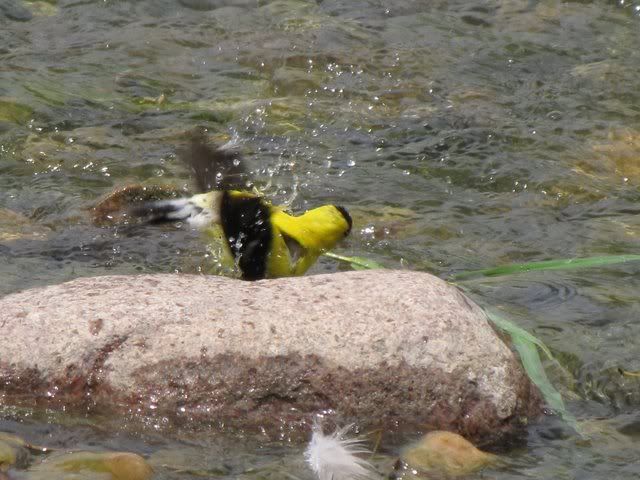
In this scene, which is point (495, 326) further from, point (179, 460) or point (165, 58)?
point (165, 58)

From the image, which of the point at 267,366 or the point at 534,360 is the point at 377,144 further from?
the point at 267,366

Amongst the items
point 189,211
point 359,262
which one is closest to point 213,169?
point 189,211

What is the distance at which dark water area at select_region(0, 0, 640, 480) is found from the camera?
4.45 meters

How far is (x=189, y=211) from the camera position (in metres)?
4.99

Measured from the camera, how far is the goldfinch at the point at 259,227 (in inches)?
184

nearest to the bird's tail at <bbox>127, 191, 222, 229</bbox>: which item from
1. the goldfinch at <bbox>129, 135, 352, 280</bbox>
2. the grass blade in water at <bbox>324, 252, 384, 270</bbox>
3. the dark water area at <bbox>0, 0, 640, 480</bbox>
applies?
the goldfinch at <bbox>129, 135, 352, 280</bbox>

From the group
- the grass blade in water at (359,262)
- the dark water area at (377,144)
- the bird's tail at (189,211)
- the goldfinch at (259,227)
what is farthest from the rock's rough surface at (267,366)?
the grass blade in water at (359,262)

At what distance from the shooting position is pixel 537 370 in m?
4.15

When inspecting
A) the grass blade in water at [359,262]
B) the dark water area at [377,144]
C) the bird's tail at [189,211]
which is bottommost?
the dark water area at [377,144]

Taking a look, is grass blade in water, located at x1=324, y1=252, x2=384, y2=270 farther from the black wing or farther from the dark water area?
the black wing

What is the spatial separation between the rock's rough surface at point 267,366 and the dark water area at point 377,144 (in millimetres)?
132

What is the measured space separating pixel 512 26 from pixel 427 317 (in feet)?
18.7

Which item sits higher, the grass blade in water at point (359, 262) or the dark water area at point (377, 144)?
the grass blade in water at point (359, 262)

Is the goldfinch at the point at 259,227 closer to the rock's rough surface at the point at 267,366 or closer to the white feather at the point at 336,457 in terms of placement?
the rock's rough surface at the point at 267,366
